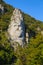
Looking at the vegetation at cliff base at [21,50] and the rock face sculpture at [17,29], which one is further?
the rock face sculpture at [17,29]

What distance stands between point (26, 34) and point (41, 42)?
53353mm

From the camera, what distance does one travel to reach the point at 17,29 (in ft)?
386

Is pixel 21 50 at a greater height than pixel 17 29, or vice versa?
pixel 17 29

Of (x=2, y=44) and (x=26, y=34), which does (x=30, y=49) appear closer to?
(x=2, y=44)

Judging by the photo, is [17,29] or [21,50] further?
[17,29]

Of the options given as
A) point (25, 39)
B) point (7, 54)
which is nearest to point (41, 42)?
point (7, 54)

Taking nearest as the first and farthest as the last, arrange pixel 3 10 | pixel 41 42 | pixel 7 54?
pixel 41 42 → pixel 7 54 → pixel 3 10

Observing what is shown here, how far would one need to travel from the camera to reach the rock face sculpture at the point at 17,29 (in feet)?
378

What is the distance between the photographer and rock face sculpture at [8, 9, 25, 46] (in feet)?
378

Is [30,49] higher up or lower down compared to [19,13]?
lower down

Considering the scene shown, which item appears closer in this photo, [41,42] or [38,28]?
[41,42]

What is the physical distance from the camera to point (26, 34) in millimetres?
118562

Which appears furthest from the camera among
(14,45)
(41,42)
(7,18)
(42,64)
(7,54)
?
(7,18)

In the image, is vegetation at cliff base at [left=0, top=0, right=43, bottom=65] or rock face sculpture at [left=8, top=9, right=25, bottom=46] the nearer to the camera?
vegetation at cliff base at [left=0, top=0, right=43, bottom=65]
